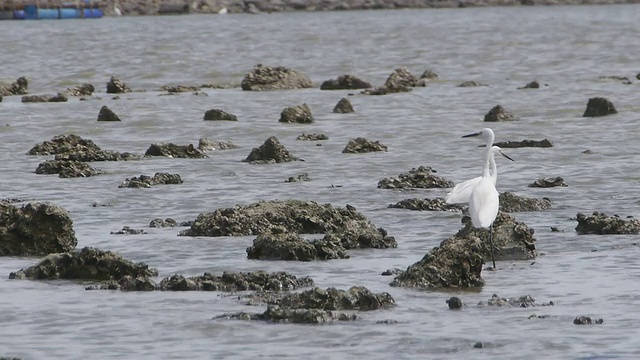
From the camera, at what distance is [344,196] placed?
19859mm

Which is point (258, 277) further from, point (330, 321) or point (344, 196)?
point (344, 196)

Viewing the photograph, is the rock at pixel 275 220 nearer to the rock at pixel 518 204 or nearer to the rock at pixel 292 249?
the rock at pixel 292 249

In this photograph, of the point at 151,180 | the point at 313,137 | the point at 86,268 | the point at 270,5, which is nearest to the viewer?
the point at 86,268

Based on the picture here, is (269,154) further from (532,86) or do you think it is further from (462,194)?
(532,86)

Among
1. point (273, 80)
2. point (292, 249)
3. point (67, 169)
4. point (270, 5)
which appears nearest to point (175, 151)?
point (67, 169)

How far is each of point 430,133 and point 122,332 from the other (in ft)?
58.7

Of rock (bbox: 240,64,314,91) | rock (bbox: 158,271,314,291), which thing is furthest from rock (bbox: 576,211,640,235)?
rock (bbox: 240,64,314,91)

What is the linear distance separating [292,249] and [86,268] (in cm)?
197

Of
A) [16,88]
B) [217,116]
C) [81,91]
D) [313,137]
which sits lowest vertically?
[313,137]

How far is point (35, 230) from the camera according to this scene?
48.8 feet

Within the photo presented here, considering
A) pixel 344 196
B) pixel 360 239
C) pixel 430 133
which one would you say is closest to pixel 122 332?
pixel 360 239

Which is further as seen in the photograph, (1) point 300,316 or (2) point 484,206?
(2) point 484,206

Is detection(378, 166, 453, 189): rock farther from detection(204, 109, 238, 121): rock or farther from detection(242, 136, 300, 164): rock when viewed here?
detection(204, 109, 238, 121): rock

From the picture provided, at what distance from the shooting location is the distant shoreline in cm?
14588
